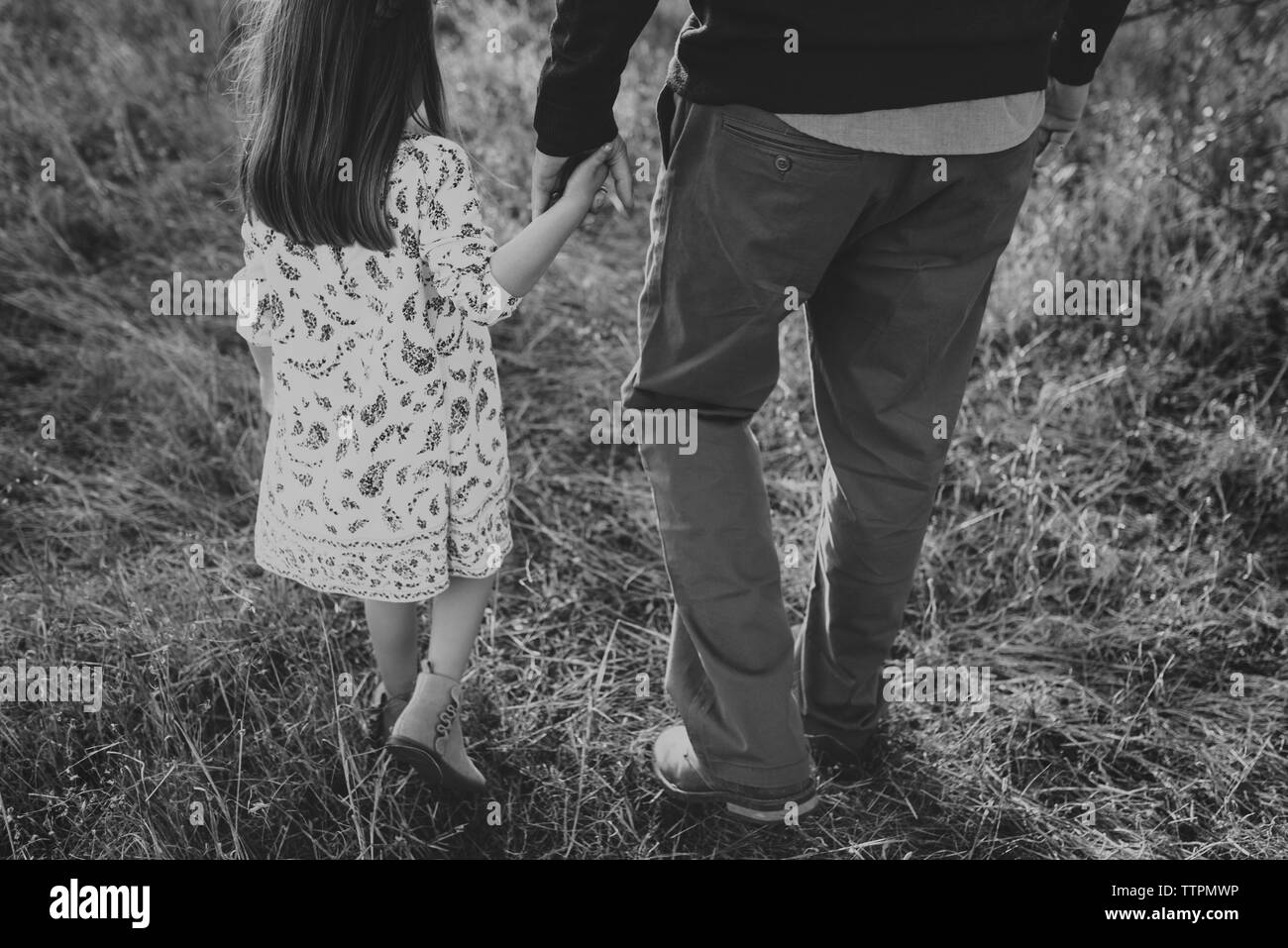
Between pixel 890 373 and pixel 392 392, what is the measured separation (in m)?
0.77

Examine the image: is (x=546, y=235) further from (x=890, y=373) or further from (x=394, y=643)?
Result: (x=394, y=643)

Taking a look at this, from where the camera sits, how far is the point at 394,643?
2166mm

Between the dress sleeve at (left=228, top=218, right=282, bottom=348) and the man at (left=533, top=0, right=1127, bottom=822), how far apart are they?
45 centimetres

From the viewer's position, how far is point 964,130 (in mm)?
1629

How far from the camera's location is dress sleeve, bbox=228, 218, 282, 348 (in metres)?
1.89

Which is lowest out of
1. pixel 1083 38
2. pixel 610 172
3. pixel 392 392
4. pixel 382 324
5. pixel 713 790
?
pixel 713 790

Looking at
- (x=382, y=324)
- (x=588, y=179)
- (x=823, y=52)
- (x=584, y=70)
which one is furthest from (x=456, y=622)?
(x=823, y=52)

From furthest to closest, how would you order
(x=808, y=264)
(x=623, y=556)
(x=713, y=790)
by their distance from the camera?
(x=623, y=556)
(x=713, y=790)
(x=808, y=264)

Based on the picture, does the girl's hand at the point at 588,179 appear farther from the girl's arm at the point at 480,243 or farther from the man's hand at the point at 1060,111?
the man's hand at the point at 1060,111

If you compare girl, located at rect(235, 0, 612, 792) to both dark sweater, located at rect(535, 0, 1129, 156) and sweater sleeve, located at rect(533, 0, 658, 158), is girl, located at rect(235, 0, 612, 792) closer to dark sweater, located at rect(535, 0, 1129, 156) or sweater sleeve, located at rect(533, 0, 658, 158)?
sweater sleeve, located at rect(533, 0, 658, 158)

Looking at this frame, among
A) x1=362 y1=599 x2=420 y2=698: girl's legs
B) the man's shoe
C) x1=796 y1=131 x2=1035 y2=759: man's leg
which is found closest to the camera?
x1=796 y1=131 x2=1035 y2=759: man's leg

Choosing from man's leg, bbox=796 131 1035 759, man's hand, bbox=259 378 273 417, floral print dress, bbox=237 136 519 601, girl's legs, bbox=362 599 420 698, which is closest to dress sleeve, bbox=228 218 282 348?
floral print dress, bbox=237 136 519 601
